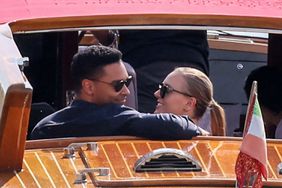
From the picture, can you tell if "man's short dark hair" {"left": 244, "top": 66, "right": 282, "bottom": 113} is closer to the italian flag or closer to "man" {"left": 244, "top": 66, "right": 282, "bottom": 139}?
"man" {"left": 244, "top": 66, "right": 282, "bottom": 139}

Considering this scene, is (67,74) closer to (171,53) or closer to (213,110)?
(171,53)

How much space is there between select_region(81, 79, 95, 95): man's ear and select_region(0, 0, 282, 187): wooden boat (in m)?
0.33

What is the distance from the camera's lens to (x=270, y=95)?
15.1 ft

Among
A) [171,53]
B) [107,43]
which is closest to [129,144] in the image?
[171,53]

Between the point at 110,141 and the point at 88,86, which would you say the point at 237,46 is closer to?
the point at 88,86

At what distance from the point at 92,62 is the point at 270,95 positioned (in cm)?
110

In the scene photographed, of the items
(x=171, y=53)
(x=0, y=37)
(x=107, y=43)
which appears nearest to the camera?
(x=0, y=37)

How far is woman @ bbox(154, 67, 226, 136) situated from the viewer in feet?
12.7

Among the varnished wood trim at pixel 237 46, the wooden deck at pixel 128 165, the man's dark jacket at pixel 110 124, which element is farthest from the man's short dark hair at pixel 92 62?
the varnished wood trim at pixel 237 46

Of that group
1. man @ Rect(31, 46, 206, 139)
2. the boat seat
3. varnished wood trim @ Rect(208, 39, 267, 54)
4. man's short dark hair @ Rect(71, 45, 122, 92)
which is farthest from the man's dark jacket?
varnished wood trim @ Rect(208, 39, 267, 54)

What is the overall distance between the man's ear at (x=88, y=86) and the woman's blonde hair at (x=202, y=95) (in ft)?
1.28

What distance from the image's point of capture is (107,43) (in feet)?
15.9

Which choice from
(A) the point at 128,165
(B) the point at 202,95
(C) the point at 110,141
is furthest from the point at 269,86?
(A) the point at 128,165

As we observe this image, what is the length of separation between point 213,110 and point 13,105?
144cm
